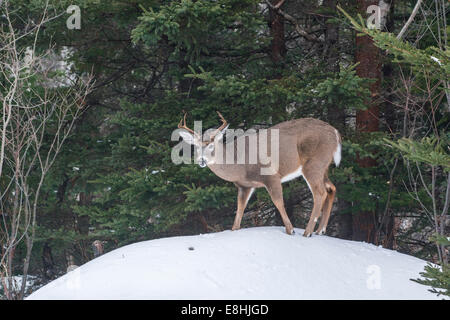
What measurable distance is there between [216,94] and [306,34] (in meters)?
2.14

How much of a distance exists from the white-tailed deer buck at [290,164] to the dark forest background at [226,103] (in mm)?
590

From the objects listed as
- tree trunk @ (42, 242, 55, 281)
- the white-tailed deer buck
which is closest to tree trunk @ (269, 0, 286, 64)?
the white-tailed deer buck

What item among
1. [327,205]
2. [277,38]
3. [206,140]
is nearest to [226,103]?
[277,38]

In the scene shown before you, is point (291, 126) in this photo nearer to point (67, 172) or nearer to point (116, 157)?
point (116, 157)

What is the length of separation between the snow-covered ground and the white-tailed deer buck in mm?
552

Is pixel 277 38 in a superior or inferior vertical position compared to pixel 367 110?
superior

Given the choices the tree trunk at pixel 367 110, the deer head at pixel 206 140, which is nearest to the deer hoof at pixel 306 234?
the deer head at pixel 206 140

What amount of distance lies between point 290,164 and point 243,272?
224cm

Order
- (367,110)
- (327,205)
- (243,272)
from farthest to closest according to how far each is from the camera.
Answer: (367,110) < (327,205) < (243,272)

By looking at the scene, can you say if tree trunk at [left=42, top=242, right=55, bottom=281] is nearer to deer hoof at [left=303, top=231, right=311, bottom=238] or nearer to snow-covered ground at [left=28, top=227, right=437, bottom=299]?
snow-covered ground at [left=28, top=227, right=437, bottom=299]

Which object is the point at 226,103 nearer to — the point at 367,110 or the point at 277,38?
the point at 277,38

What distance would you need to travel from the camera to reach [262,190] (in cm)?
974

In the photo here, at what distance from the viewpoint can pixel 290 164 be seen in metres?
8.34

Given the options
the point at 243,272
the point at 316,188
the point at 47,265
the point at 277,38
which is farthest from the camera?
the point at 47,265
